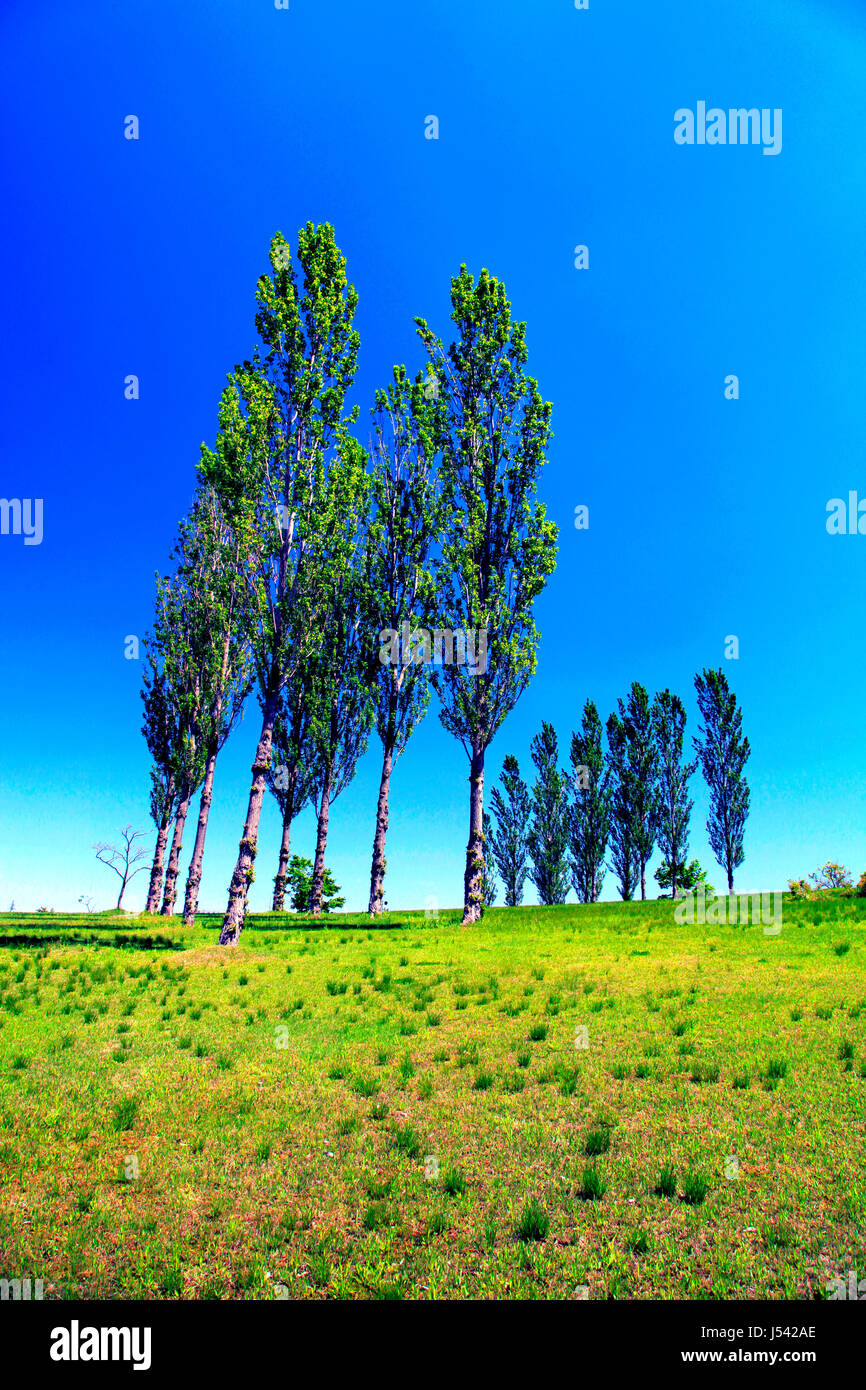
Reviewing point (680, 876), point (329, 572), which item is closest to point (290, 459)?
point (329, 572)

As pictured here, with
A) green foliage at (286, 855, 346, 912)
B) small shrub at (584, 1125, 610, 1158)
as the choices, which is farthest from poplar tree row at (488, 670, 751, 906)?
small shrub at (584, 1125, 610, 1158)

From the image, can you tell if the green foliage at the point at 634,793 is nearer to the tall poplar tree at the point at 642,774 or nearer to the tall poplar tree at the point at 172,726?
the tall poplar tree at the point at 642,774

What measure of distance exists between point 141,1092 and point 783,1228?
6.25m

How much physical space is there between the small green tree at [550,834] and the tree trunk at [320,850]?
88.9ft

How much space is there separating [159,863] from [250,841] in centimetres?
1848

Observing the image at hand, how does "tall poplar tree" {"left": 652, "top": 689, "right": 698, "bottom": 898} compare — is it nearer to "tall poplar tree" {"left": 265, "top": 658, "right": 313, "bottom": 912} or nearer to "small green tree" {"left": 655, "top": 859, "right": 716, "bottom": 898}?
"small green tree" {"left": 655, "top": 859, "right": 716, "bottom": 898}

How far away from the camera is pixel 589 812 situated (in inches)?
1978

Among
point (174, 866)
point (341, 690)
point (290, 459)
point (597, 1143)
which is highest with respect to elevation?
point (290, 459)

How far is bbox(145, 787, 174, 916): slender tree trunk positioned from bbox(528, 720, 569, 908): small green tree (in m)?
30.2

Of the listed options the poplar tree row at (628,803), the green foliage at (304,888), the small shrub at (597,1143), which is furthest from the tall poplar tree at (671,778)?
the small shrub at (597,1143)

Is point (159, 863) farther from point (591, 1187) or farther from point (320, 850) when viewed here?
point (591, 1187)

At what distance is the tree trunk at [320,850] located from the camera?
90.7 ft
